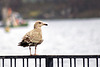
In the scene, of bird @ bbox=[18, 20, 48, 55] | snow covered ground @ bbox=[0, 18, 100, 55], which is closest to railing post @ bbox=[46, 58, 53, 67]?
bird @ bbox=[18, 20, 48, 55]

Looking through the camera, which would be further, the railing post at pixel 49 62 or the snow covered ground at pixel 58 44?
the snow covered ground at pixel 58 44

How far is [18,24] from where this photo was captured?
367ft

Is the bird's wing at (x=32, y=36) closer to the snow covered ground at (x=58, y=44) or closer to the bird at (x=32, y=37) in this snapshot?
the bird at (x=32, y=37)

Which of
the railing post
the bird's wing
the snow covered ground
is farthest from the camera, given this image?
the snow covered ground

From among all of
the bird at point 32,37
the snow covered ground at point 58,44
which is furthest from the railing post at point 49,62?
the snow covered ground at point 58,44

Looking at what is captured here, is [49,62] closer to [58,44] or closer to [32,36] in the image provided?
[32,36]

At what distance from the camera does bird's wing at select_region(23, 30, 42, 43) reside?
7.93 metres

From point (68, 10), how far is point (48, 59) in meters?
145

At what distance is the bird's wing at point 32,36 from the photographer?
793cm

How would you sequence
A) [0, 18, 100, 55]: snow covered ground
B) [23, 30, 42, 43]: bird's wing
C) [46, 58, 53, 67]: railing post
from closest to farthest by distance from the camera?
[46, 58, 53, 67]: railing post, [23, 30, 42, 43]: bird's wing, [0, 18, 100, 55]: snow covered ground

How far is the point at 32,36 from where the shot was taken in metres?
7.99

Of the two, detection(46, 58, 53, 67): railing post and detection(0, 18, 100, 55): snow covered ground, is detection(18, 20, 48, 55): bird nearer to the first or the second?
detection(46, 58, 53, 67): railing post

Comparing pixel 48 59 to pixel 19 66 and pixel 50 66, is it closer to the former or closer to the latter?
pixel 50 66

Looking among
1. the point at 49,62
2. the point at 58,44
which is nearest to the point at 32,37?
the point at 49,62
